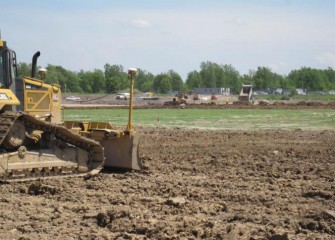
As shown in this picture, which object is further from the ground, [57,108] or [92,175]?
[57,108]

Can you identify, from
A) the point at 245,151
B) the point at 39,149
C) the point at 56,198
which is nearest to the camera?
the point at 56,198

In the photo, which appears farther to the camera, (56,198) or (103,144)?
(103,144)

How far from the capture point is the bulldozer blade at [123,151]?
1355cm

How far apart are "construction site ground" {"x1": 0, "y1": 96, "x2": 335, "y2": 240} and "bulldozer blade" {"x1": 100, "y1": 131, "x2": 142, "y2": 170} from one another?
25 cm

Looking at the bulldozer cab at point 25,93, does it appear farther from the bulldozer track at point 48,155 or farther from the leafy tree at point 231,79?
the leafy tree at point 231,79

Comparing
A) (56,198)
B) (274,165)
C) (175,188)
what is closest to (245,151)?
(274,165)

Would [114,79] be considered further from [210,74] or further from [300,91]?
[300,91]

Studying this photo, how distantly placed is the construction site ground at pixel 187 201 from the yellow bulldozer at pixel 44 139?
1.11 ft

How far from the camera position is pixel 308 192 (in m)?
10.6

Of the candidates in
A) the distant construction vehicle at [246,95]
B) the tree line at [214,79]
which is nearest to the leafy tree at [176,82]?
the tree line at [214,79]

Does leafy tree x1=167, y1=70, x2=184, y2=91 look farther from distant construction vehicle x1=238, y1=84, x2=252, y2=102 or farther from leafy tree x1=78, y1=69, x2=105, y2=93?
distant construction vehicle x1=238, y1=84, x2=252, y2=102

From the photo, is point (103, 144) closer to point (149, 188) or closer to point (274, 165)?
point (149, 188)

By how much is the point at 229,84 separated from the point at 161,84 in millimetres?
20694

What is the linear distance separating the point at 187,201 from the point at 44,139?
13.2ft
